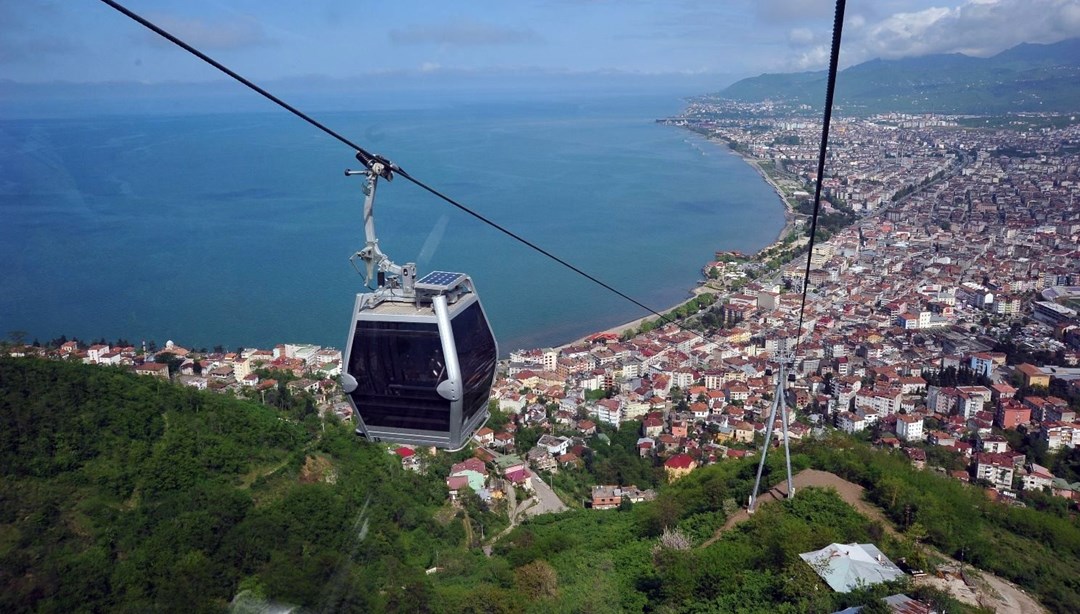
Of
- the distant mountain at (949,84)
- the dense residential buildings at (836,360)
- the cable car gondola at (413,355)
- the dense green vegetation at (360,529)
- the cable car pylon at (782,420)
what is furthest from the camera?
the distant mountain at (949,84)

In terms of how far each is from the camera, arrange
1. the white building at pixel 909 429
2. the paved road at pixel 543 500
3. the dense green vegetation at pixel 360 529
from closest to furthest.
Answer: the dense green vegetation at pixel 360 529 → the paved road at pixel 543 500 → the white building at pixel 909 429

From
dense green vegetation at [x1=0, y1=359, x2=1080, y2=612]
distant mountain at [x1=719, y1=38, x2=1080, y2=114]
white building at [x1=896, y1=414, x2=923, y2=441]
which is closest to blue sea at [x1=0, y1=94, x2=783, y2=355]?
dense green vegetation at [x1=0, y1=359, x2=1080, y2=612]

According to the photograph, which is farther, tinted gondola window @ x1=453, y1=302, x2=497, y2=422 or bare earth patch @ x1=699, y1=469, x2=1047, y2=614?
bare earth patch @ x1=699, y1=469, x2=1047, y2=614

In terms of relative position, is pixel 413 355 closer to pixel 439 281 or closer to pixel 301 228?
pixel 439 281

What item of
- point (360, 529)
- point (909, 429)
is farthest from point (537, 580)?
point (909, 429)

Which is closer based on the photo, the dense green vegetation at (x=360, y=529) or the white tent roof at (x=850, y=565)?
the white tent roof at (x=850, y=565)

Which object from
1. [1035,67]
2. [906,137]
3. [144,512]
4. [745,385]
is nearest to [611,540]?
[144,512]

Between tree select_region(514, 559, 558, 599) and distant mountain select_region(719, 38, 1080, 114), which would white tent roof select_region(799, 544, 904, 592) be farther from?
distant mountain select_region(719, 38, 1080, 114)

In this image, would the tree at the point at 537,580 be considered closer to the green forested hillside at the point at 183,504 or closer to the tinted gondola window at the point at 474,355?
the green forested hillside at the point at 183,504

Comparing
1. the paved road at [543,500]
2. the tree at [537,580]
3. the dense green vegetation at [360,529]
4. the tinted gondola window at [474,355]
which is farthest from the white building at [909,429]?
the tinted gondola window at [474,355]
